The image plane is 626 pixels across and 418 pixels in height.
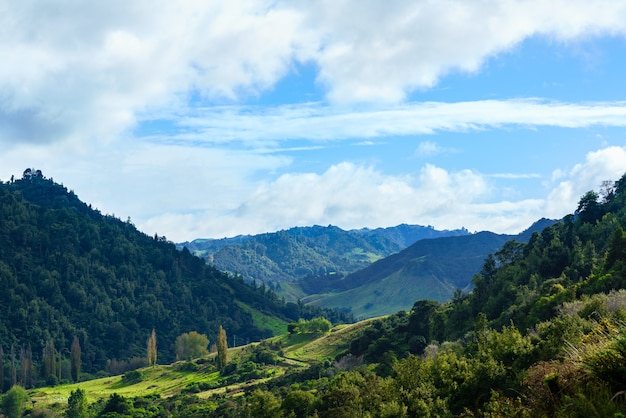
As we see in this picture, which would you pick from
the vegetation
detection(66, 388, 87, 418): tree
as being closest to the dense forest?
the vegetation

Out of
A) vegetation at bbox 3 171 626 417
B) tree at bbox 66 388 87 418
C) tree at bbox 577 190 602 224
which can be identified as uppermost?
tree at bbox 577 190 602 224

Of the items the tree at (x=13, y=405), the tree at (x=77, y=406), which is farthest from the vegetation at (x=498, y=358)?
the tree at (x=13, y=405)

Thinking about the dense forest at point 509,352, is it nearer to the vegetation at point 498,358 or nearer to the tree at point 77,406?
the vegetation at point 498,358

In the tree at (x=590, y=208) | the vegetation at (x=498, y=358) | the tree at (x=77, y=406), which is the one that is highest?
the tree at (x=590, y=208)

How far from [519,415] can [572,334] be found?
81.3ft

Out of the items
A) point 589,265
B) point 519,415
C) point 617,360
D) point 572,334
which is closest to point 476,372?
point 572,334

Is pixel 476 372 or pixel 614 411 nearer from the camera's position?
pixel 614 411

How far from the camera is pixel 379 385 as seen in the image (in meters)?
74.2

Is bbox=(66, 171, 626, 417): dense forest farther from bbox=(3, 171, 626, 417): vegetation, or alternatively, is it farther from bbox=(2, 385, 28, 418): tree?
bbox=(2, 385, 28, 418): tree

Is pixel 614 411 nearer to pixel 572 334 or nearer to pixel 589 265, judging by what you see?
pixel 572 334

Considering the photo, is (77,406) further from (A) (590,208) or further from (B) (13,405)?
(A) (590,208)

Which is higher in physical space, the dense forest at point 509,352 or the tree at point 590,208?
the tree at point 590,208

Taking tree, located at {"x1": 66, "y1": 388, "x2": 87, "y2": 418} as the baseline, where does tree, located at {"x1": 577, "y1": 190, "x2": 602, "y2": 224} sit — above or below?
above

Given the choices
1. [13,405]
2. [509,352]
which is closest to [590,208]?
[509,352]
